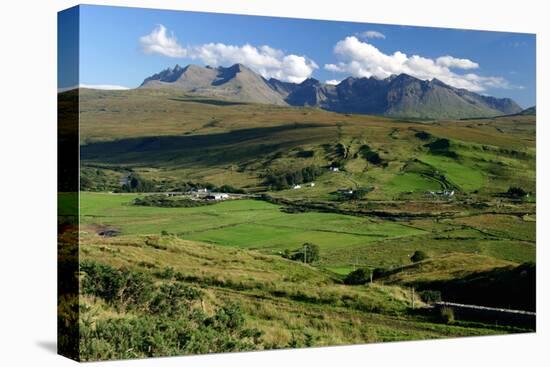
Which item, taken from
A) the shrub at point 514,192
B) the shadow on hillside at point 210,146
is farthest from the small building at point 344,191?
the shrub at point 514,192

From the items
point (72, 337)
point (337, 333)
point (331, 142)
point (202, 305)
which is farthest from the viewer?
point (331, 142)

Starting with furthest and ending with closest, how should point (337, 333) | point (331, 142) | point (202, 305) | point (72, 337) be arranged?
point (331, 142)
point (337, 333)
point (202, 305)
point (72, 337)

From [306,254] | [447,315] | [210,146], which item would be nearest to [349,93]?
[210,146]

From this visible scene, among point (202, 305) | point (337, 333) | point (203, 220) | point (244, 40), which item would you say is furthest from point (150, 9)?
point (337, 333)

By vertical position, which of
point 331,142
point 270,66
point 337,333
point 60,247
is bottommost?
point 337,333

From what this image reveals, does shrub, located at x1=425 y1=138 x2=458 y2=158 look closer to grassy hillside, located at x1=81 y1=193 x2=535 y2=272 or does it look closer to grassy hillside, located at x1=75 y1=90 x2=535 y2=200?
grassy hillside, located at x1=75 y1=90 x2=535 y2=200

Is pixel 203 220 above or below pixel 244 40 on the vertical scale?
below

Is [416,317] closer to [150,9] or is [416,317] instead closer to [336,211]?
[336,211]
